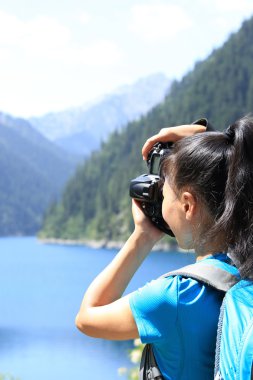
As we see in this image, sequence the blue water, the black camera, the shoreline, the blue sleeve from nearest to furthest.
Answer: the blue sleeve, the black camera, the blue water, the shoreline

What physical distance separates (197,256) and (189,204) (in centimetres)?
14

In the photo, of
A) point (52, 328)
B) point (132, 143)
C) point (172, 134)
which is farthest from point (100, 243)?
point (172, 134)

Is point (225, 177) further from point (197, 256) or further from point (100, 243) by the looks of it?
point (100, 243)

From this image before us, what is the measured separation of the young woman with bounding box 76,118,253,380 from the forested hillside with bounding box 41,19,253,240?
114m

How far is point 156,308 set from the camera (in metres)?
1.72

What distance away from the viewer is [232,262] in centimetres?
180

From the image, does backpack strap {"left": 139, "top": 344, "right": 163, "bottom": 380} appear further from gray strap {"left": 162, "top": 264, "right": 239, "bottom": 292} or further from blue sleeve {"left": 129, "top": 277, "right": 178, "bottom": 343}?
gray strap {"left": 162, "top": 264, "right": 239, "bottom": 292}

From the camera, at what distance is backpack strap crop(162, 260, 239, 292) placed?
1.72 meters

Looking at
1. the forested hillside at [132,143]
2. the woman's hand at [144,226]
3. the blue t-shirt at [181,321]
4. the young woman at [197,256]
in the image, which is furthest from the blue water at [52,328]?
the forested hillside at [132,143]

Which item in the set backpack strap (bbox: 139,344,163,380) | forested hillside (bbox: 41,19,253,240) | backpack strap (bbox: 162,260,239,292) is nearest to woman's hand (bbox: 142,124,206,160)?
backpack strap (bbox: 162,260,239,292)

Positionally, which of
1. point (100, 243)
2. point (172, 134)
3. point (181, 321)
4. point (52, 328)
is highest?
point (172, 134)

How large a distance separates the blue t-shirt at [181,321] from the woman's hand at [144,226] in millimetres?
286

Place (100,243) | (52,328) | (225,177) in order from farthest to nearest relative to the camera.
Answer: (100,243) < (52,328) < (225,177)

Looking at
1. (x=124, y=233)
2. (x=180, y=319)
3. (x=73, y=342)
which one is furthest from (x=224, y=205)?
(x=124, y=233)
